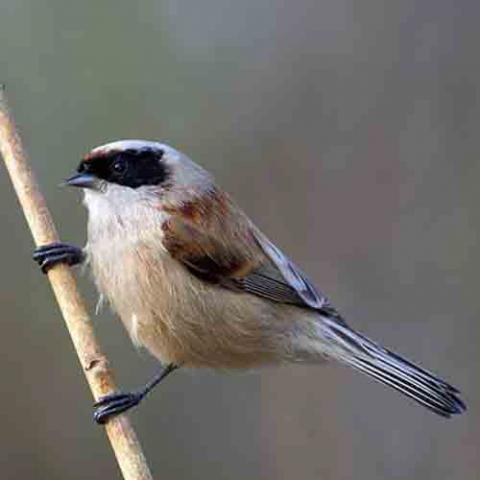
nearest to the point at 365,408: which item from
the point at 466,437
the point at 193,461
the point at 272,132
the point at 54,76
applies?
the point at 466,437

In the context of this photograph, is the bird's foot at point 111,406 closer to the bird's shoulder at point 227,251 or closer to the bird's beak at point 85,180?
the bird's shoulder at point 227,251

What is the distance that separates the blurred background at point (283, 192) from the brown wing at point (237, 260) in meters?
1.02

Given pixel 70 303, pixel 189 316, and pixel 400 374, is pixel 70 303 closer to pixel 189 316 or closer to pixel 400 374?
pixel 189 316

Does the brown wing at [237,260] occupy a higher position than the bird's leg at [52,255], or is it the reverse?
the bird's leg at [52,255]

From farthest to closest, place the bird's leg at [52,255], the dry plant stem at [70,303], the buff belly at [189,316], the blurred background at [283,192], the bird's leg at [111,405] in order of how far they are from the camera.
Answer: the blurred background at [283,192] → the buff belly at [189,316] → the bird's leg at [52,255] → the bird's leg at [111,405] → the dry plant stem at [70,303]

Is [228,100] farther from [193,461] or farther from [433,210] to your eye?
Result: [193,461]

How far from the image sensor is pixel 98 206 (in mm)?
3258

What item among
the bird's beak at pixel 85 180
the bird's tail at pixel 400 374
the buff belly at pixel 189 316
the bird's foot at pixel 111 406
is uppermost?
the bird's beak at pixel 85 180

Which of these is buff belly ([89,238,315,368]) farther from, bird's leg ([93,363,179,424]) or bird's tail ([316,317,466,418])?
bird's leg ([93,363,179,424])

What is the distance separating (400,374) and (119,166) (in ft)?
3.38

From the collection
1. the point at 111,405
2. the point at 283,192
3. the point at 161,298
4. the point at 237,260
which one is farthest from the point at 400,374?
the point at 283,192

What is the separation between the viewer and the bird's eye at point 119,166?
129 inches

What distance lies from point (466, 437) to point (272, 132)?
1.47 m

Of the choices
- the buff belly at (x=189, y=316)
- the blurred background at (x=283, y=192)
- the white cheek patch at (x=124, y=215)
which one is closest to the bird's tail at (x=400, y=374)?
the buff belly at (x=189, y=316)
